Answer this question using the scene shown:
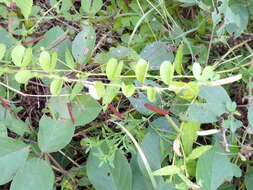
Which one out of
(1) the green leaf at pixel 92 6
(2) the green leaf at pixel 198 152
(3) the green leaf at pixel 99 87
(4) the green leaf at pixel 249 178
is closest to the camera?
(3) the green leaf at pixel 99 87

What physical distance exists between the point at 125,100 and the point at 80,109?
17cm

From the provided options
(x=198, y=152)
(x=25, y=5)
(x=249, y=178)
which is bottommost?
(x=249, y=178)

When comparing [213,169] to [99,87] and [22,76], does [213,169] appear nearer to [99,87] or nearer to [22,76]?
Result: [99,87]

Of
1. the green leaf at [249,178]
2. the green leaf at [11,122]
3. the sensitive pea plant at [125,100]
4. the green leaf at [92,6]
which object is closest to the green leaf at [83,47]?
the sensitive pea plant at [125,100]

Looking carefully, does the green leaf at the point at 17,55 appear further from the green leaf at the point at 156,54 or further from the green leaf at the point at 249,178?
the green leaf at the point at 249,178

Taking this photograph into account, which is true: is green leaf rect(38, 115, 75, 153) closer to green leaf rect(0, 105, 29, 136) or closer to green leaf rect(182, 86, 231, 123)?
green leaf rect(0, 105, 29, 136)

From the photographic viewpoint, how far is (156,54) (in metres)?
0.98

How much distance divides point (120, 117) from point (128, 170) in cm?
13

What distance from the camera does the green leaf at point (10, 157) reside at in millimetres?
845

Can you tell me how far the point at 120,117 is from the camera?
0.92m

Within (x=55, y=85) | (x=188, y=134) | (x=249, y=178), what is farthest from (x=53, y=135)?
(x=249, y=178)

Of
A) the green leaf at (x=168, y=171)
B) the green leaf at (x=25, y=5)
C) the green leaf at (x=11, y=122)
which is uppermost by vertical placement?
the green leaf at (x=25, y=5)

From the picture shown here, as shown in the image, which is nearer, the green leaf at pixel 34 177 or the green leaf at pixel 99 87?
the green leaf at pixel 99 87

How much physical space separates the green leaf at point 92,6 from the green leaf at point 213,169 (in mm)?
479
